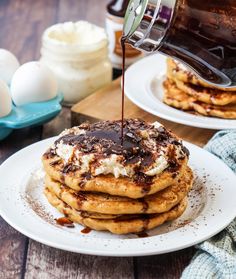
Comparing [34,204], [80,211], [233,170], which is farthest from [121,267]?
[233,170]

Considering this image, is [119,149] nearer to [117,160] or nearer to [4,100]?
[117,160]

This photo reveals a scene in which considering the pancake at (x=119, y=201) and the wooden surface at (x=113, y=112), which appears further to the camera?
the wooden surface at (x=113, y=112)

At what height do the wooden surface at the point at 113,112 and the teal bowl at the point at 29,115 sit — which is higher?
the teal bowl at the point at 29,115

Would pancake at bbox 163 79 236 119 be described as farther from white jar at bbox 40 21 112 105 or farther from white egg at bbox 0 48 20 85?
white egg at bbox 0 48 20 85

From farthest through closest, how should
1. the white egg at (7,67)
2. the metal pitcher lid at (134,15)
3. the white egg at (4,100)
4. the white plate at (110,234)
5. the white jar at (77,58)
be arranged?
the white jar at (77,58) → the white egg at (7,67) → the white egg at (4,100) → the metal pitcher lid at (134,15) → the white plate at (110,234)

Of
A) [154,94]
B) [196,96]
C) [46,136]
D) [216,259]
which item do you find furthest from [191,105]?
[216,259]

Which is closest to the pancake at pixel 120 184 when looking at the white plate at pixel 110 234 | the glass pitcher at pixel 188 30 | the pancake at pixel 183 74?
the white plate at pixel 110 234

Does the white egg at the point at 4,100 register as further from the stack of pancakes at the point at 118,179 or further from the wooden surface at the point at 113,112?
the stack of pancakes at the point at 118,179

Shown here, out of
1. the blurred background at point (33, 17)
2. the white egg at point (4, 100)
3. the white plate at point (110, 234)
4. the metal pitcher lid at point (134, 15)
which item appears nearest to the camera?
the white plate at point (110, 234)
